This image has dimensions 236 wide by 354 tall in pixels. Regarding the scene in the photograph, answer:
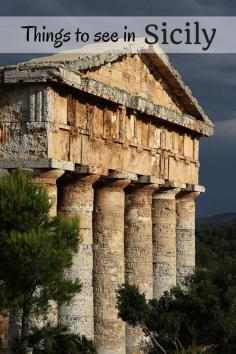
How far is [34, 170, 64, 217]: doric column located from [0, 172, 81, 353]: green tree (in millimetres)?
1611

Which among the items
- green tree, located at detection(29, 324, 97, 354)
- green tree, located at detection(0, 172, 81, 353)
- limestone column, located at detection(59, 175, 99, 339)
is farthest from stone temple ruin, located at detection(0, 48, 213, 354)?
green tree, located at detection(0, 172, 81, 353)

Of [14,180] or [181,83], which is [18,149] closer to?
[14,180]

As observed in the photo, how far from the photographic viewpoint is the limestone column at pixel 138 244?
27.3 metres

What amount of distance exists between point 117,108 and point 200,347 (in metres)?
7.75

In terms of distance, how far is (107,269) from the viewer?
82.0 ft

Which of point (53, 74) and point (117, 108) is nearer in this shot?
point (53, 74)

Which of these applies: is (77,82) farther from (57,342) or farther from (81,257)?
(57,342)

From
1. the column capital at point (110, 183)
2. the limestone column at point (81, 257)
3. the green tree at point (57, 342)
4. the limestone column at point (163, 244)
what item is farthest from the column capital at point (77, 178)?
the limestone column at point (163, 244)

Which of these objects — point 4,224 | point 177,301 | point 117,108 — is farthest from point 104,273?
point 4,224

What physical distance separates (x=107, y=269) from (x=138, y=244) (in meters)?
2.81

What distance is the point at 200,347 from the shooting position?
21891 millimetres

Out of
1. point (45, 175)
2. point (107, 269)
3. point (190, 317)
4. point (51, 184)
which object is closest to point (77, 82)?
point (45, 175)

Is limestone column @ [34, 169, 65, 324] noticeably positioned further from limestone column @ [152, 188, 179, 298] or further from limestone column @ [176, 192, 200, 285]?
limestone column @ [176, 192, 200, 285]

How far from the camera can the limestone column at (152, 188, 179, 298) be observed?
29.5m
